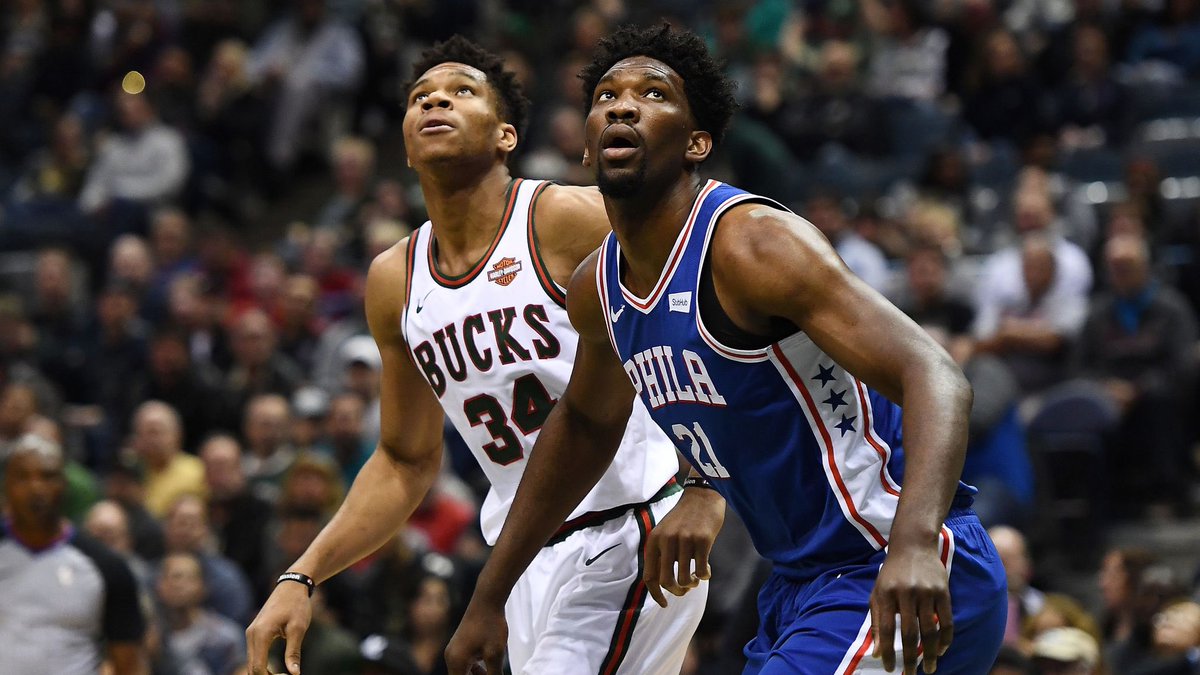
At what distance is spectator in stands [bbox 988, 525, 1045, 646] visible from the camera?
816 centimetres

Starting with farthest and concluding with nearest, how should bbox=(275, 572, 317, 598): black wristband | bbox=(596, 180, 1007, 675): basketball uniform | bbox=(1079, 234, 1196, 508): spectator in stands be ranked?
bbox=(1079, 234, 1196, 508): spectator in stands < bbox=(275, 572, 317, 598): black wristband < bbox=(596, 180, 1007, 675): basketball uniform

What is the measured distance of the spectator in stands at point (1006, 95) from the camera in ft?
43.5

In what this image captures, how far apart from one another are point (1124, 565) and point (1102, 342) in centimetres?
230

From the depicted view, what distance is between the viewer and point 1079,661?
7242 millimetres

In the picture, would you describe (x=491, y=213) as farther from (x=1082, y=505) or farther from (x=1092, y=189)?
(x=1092, y=189)

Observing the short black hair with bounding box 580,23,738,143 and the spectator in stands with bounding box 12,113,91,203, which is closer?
the short black hair with bounding box 580,23,738,143

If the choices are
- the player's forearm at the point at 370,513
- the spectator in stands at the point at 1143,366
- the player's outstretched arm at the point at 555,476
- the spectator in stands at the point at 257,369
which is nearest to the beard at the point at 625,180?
the player's outstretched arm at the point at 555,476

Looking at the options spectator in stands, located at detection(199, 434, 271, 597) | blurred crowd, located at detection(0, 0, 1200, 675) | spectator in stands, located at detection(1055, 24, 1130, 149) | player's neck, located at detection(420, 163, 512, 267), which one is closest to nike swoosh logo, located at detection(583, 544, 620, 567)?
player's neck, located at detection(420, 163, 512, 267)

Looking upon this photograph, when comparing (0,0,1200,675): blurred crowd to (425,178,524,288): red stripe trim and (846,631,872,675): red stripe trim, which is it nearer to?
(425,178,524,288): red stripe trim

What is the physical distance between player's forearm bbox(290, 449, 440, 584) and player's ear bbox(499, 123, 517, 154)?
3.40ft

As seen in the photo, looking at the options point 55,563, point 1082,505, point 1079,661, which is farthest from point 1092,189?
point 55,563

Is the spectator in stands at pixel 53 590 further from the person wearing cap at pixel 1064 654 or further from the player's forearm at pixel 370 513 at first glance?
the person wearing cap at pixel 1064 654

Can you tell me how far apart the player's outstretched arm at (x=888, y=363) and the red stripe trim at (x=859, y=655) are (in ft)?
0.76

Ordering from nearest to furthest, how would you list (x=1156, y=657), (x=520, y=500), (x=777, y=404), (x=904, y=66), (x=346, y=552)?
(x=777, y=404), (x=520, y=500), (x=346, y=552), (x=1156, y=657), (x=904, y=66)
